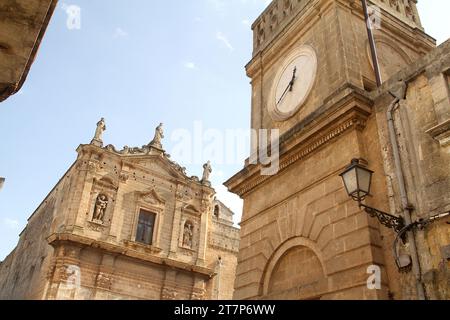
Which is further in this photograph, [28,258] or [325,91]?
[28,258]

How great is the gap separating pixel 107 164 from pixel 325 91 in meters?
18.2

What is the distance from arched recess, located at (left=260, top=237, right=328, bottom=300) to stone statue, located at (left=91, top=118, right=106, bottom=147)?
1841 centimetres

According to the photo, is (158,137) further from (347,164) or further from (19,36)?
(19,36)

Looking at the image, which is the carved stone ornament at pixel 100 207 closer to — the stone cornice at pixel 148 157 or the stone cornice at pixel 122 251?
the stone cornice at pixel 122 251

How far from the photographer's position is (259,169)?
8.86 meters

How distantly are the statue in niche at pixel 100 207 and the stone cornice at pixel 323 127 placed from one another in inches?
609

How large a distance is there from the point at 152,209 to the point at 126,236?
7.87ft

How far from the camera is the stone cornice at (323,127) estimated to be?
687 centimetres

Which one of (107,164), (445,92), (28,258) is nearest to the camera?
(445,92)

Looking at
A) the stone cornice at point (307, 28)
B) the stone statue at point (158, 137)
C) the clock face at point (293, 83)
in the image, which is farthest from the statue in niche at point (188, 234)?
the clock face at point (293, 83)

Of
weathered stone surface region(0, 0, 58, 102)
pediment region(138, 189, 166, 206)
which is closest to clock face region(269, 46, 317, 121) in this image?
weathered stone surface region(0, 0, 58, 102)

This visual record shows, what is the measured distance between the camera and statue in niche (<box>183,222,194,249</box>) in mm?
25016

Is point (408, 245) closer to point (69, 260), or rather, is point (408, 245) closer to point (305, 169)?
point (305, 169)

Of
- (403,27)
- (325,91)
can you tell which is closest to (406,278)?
(325,91)
